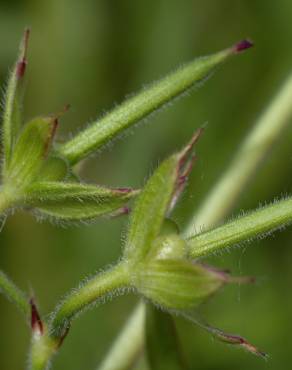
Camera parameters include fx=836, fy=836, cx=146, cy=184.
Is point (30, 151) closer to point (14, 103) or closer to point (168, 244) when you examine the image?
point (14, 103)

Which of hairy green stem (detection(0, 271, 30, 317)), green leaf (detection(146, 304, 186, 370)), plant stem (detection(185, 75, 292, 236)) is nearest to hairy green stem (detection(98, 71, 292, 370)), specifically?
plant stem (detection(185, 75, 292, 236))

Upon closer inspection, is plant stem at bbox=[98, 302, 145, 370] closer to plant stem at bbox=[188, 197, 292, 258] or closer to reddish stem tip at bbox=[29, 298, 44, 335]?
reddish stem tip at bbox=[29, 298, 44, 335]

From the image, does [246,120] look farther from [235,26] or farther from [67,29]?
[67,29]

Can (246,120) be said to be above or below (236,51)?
below

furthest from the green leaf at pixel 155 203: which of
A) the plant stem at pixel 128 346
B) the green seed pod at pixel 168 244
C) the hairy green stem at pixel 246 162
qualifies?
the hairy green stem at pixel 246 162

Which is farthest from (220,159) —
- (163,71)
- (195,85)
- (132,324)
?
(195,85)

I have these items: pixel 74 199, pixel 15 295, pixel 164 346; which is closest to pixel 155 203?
pixel 74 199
